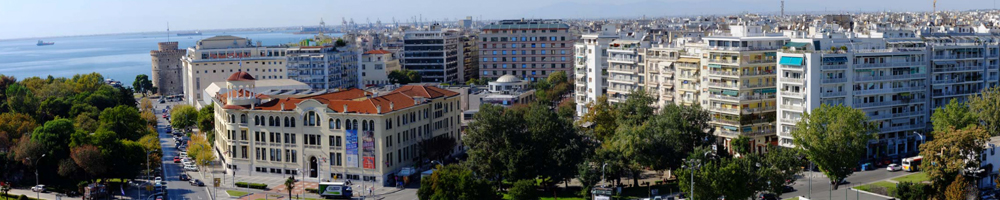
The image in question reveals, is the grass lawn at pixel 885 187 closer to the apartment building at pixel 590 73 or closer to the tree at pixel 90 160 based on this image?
the apartment building at pixel 590 73

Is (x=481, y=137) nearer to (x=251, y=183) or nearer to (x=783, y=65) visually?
(x=251, y=183)

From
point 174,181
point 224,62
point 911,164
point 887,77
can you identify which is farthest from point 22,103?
point 911,164

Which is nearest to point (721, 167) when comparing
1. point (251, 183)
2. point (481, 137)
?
point (481, 137)

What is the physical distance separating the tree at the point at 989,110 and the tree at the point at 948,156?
405 inches

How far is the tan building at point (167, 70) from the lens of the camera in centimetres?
13775

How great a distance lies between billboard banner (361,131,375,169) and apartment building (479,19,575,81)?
6055 centimetres

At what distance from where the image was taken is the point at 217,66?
11200cm

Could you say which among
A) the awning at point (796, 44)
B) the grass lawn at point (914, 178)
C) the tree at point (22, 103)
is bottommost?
the grass lawn at point (914, 178)

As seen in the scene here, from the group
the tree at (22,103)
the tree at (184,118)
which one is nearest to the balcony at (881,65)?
the tree at (184,118)

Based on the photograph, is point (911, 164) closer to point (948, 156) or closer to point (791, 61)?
point (948, 156)

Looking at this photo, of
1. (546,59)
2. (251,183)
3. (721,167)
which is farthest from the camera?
(546,59)

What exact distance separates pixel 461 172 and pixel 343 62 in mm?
67268

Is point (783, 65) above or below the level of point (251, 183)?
above

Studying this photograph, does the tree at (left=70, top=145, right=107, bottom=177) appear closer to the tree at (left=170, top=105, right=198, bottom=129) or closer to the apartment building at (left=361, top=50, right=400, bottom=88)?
the tree at (left=170, top=105, right=198, bottom=129)
